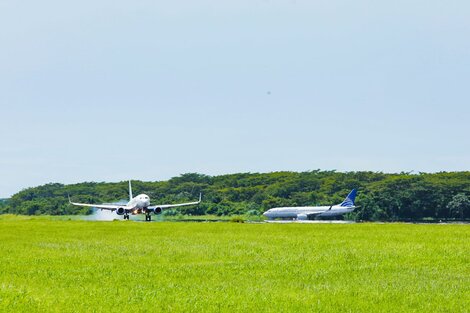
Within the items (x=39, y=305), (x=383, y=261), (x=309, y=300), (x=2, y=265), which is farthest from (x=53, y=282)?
(x=383, y=261)

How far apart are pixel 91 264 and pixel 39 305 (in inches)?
429

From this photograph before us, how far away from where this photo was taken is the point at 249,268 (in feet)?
91.2

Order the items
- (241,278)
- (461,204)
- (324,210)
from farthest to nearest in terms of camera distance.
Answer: (461,204) < (324,210) < (241,278)

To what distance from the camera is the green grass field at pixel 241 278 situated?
63.9 feet

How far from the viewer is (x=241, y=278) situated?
24.9 m

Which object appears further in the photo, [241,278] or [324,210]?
[324,210]

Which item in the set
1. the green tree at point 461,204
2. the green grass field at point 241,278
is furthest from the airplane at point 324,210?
the green grass field at point 241,278

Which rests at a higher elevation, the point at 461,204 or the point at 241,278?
the point at 461,204

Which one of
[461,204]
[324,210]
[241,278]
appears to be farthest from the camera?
[461,204]

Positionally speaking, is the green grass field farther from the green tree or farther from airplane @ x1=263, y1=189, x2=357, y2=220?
the green tree

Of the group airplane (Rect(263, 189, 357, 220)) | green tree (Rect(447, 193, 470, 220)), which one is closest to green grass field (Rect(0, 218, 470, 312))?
airplane (Rect(263, 189, 357, 220))

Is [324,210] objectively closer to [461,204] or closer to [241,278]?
[461,204]

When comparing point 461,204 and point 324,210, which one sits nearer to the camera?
point 324,210

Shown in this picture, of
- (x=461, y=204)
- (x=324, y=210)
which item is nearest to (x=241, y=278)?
(x=324, y=210)
